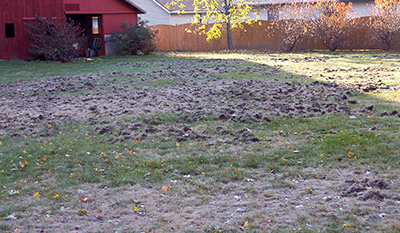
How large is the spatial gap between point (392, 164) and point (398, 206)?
118 centimetres

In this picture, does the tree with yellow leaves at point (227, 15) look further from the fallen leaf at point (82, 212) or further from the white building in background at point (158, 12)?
the fallen leaf at point (82, 212)

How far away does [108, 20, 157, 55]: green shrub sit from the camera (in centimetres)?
2236

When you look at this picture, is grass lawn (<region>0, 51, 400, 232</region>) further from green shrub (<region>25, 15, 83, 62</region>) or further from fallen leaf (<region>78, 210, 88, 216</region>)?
green shrub (<region>25, 15, 83, 62</region>)

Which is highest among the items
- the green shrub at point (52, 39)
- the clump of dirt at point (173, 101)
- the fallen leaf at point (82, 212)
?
the green shrub at point (52, 39)

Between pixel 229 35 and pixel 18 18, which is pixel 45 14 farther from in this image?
pixel 229 35

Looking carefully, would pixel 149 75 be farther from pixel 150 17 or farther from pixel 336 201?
pixel 150 17

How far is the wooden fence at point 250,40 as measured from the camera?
922 inches

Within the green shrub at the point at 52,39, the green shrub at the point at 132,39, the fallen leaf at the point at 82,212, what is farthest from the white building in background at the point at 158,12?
the fallen leaf at the point at 82,212

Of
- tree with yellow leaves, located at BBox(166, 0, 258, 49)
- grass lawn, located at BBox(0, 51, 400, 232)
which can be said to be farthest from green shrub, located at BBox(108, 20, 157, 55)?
grass lawn, located at BBox(0, 51, 400, 232)

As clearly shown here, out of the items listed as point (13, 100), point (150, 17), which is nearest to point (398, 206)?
point (13, 100)

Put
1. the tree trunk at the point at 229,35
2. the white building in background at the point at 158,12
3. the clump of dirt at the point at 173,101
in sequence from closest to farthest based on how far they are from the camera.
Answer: the clump of dirt at the point at 173,101 < the tree trunk at the point at 229,35 < the white building in background at the point at 158,12

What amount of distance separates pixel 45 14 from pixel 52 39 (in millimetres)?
2350

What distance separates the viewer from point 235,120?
703cm

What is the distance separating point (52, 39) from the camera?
62.8 feet
